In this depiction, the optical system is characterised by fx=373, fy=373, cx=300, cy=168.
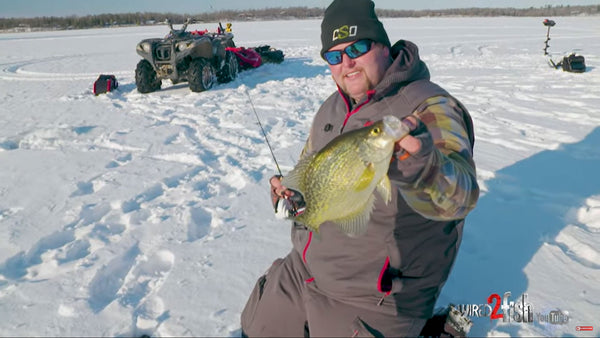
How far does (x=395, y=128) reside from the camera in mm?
1304

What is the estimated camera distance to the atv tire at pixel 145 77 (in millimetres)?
8422

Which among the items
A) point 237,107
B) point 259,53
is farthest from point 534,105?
point 259,53

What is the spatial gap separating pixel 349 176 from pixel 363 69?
0.85 meters

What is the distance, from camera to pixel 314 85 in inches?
370

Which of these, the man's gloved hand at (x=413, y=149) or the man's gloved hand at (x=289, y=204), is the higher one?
the man's gloved hand at (x=413, y=149)

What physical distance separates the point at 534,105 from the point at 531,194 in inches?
155

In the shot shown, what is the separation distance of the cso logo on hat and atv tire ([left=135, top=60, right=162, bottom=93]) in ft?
24.1

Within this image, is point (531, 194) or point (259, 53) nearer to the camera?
point (531, 194)

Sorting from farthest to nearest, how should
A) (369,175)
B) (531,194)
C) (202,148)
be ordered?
(202,148) → (531,194) → (369,175)

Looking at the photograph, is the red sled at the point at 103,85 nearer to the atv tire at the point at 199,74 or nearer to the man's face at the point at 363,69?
the atv tire at the point at 199,74

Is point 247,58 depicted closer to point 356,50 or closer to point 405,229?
point 356,50

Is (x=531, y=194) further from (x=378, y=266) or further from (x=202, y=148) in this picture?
(x=202, y=148)

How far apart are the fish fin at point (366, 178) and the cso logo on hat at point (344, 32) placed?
1.00 metres

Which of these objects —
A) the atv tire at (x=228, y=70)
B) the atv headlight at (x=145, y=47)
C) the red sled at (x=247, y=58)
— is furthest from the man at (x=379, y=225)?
the red sled at (x=247, y=58)
